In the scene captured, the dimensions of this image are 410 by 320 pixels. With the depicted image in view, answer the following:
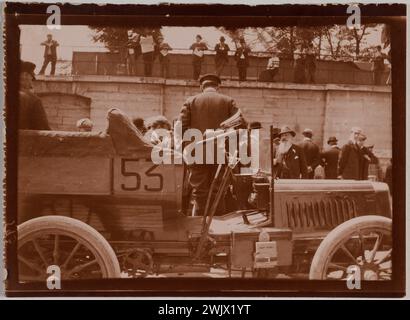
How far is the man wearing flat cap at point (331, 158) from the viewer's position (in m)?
4.78

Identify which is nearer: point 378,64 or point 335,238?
point 335,238

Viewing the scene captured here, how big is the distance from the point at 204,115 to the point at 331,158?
0.98 meters

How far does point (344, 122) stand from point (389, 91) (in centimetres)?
40

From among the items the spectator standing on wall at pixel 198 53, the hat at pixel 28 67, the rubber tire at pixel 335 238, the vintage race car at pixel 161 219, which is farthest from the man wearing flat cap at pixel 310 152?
the hat at pixel 28 67

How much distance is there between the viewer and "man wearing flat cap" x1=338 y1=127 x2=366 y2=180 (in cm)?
477

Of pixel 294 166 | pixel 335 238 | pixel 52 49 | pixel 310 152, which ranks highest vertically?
pixel 52 49

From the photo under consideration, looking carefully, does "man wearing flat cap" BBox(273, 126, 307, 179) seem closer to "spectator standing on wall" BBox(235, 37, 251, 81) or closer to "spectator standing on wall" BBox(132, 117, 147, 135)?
"spectator standing on wall" BBox(235, 37, 251, 81)

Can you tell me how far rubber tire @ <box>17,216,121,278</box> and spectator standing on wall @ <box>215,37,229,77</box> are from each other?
4.81 feet

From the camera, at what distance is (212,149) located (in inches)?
187

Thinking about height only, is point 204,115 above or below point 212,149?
above

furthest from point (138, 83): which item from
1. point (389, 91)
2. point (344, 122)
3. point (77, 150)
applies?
point (389, 91)

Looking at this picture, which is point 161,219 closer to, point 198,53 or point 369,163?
point 198,53

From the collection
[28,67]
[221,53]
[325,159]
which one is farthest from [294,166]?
[28,67]

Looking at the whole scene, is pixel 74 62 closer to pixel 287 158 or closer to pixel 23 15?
pixel 23 15
